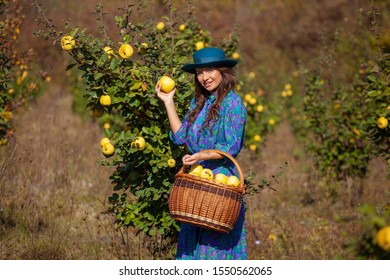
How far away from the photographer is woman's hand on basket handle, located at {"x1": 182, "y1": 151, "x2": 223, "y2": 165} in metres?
2.67

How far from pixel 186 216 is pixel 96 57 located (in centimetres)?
94

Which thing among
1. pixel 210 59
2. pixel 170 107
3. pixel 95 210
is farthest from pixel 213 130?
pixel 95 210

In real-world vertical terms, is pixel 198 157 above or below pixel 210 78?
below

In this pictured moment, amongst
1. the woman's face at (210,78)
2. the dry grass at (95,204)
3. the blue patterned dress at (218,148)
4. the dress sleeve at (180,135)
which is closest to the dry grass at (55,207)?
the dry grass at (95,204)

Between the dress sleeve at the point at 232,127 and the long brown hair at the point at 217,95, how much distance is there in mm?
48

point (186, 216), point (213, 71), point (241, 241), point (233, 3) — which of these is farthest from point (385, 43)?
point (233, 3)

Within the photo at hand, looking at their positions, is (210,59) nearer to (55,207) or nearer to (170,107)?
(170,107)

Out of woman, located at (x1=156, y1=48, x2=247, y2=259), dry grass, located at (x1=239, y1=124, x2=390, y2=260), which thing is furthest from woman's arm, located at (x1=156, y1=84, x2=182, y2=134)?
dry grass, located at (x1=239, y1=124, x2=390, y2=260)

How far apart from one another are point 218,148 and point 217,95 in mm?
286

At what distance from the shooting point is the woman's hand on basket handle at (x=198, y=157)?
267 cm

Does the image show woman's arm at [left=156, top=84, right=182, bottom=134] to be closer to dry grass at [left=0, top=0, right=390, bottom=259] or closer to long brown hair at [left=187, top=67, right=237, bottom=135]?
long brown hair at [left=187, top=67, right=237, bottom=135]

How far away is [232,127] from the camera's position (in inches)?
111

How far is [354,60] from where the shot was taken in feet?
31.7

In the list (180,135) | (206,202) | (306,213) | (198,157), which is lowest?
(306,213)
